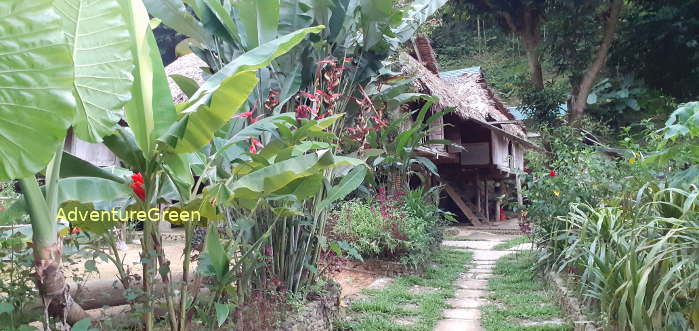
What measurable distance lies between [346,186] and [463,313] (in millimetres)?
1892

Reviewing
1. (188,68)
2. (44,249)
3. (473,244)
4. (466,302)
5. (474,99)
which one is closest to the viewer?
(44,249)

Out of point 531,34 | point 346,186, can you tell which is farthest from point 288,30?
point 531,34

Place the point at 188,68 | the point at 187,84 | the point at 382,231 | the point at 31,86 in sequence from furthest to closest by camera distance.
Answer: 1. the point at 188,68
2. the point at 382,231
3. the point at 187,84
4. the point at 31,86

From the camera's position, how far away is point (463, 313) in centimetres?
456

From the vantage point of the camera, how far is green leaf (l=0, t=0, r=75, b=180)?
143cm

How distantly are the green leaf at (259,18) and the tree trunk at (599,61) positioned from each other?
939 centimetres

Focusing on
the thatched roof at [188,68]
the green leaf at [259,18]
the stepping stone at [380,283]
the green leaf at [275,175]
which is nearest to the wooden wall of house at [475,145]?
the thatched roof at [188,68]

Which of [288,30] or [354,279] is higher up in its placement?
[288,30]

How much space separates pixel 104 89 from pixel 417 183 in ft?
44.6

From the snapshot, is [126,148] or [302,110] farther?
[302,110]

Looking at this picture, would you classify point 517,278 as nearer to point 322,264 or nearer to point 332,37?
point 322,264

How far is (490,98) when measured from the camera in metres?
16.0

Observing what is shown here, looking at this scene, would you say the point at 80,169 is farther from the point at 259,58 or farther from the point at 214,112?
the point at 259,58

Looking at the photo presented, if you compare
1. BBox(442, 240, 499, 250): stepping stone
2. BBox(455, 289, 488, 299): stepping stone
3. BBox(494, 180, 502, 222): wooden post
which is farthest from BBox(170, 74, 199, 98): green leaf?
BBox(494, 180, 502, 222): wooden post
